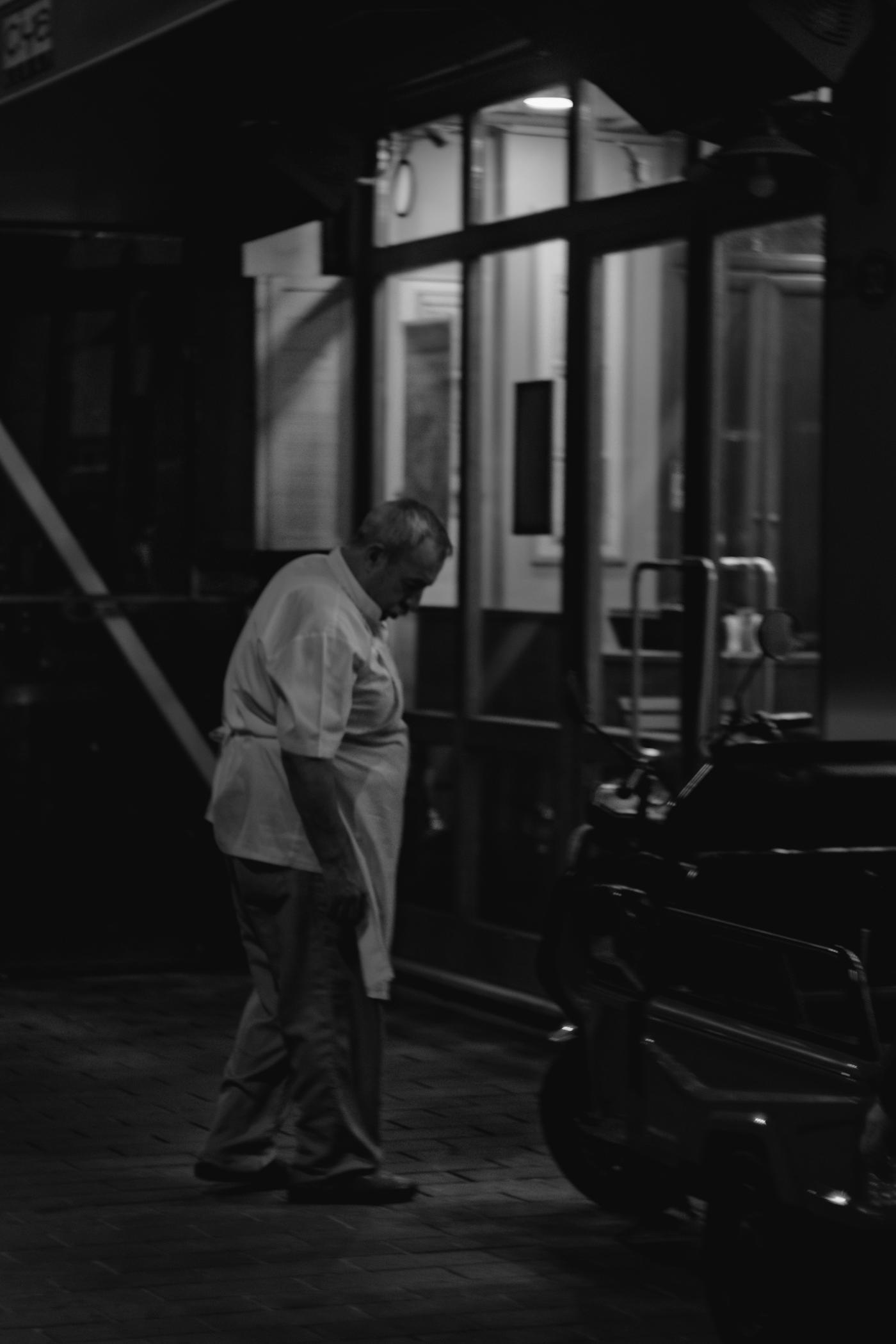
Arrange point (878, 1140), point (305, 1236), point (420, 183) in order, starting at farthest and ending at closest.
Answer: point (420, 183), point (305, 1236), point (878, 1140)

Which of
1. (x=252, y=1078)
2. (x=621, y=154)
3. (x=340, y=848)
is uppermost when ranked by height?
(x=621, y=154)

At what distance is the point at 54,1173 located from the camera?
714cm

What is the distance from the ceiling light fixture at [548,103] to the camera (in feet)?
31.9

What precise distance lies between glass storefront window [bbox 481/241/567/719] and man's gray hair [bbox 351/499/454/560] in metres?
3.10

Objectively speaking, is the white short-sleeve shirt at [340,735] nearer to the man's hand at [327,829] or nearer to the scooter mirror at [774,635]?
the man's hand at [327,829]

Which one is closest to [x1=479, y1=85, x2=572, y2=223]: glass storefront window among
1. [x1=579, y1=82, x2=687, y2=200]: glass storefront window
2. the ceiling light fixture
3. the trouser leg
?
the ceiling light fixture

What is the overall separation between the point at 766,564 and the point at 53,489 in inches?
139

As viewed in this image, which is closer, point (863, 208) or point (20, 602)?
point (863, 208)

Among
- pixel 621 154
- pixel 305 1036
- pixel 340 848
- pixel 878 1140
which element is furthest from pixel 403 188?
pixel 878 1140

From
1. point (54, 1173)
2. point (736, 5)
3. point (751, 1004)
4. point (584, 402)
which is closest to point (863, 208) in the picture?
point (736, 5)

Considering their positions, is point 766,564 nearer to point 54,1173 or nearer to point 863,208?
point 863,208

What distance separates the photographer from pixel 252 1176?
6.93m

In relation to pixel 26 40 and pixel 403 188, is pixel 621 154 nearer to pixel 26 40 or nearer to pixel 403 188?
pixel 403 188

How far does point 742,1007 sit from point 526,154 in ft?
16.8
